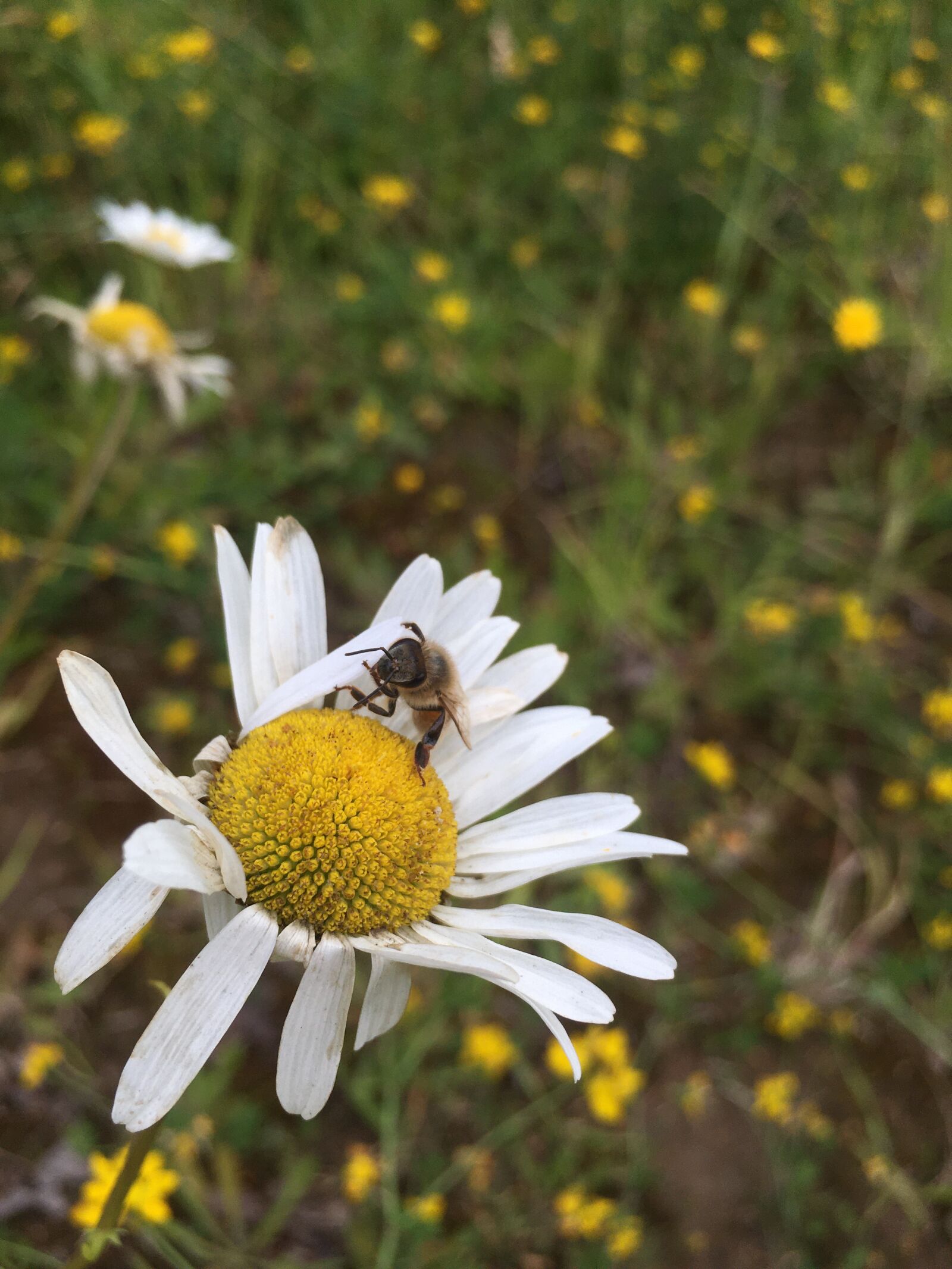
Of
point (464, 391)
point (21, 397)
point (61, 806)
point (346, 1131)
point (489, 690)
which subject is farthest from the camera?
point (464, 391)

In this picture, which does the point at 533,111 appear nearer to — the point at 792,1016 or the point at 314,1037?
the point at 792,1016

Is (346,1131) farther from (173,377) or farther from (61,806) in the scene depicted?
(173,377)

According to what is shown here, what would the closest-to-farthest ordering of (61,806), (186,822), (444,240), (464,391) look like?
(186,822), (61,806), (464,391), (444,240)


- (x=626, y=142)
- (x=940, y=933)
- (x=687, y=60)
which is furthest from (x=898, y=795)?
(x=687, y=60)

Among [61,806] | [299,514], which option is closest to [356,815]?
[61,806]

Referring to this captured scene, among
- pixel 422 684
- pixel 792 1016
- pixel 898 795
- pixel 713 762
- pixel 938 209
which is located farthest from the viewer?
pixel 938 209

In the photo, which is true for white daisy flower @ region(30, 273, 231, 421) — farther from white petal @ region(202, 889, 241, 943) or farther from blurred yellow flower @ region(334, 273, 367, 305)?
white petal @ region(202, 889, 241, 943)

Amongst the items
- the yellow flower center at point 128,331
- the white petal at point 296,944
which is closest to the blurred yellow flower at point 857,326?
the yellow flower center at point 128,331
